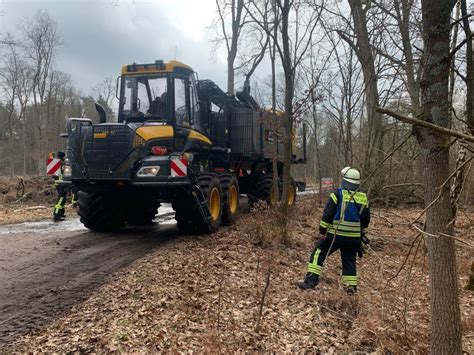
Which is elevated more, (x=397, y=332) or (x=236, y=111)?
(x=236, y=111)

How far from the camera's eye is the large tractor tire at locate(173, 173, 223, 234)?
27.0ft

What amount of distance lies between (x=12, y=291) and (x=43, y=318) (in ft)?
3.46

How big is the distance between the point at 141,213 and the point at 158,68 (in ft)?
12.5

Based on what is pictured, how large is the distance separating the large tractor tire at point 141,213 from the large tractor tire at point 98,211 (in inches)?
41.6

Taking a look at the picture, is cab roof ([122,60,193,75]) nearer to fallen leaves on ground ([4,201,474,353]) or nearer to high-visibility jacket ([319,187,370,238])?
fallen leaves on ground ([4,201,474,353])

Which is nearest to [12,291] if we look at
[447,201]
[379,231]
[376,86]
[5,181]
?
[447,201]

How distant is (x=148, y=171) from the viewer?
767 cm

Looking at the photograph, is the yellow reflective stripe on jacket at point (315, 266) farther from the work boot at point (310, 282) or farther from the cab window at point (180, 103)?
the cab window at point (180, 103)

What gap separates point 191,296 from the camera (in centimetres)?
521

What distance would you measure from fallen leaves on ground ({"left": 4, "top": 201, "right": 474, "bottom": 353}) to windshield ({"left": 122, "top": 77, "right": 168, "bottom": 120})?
3188 mm

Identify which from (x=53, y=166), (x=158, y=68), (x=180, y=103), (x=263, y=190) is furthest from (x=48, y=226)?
(x=263, y=190)

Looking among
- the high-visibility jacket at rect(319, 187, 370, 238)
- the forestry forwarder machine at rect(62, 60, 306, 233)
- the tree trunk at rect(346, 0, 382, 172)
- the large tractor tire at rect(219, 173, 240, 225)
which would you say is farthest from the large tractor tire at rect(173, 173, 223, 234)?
the tree trunk at rect(346, 0, 382, 172)

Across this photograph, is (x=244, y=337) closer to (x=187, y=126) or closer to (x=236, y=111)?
(x=187, y=126)

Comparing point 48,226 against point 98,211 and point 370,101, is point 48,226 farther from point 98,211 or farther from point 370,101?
point 370,101
